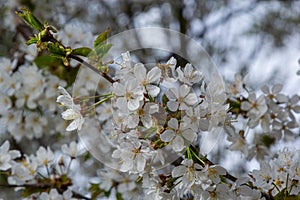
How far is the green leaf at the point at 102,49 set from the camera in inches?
41.8

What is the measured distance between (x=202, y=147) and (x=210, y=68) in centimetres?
50

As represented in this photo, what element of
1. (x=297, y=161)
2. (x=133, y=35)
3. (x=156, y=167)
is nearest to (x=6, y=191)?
(x=133, y=35)

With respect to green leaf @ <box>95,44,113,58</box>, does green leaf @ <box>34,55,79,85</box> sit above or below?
below

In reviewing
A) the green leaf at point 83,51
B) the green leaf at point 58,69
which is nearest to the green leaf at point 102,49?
the green leaf at point 83,51

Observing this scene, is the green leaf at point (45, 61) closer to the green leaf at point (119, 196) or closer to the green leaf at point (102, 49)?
the green leaf at point (119, 196)

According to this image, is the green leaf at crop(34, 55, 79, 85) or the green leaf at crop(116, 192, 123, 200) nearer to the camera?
the green leaf at crop(116, 192, 123, 200)

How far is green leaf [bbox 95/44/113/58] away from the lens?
3.49ft

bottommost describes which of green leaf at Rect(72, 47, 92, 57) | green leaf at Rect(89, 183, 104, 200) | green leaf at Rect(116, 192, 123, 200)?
green leaf at Rect(116, 192, 123, 200)

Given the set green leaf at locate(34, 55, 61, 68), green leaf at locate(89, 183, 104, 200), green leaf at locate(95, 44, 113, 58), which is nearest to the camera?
green leaf at locate(95, 44, 113, 58)

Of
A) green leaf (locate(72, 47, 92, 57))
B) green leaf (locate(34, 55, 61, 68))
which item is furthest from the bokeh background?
green leaf (locate(72, 47, 92, 57))

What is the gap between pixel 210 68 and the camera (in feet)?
5.20

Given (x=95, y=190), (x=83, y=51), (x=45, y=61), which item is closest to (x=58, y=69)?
(x=45, y=61)

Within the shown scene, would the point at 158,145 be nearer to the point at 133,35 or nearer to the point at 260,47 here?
the point at 133,35

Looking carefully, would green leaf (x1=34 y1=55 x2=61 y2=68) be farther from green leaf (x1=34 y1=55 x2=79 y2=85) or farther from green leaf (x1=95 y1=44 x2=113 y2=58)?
green leaf (x1=95 y1=44 x2=113 y2=58)
